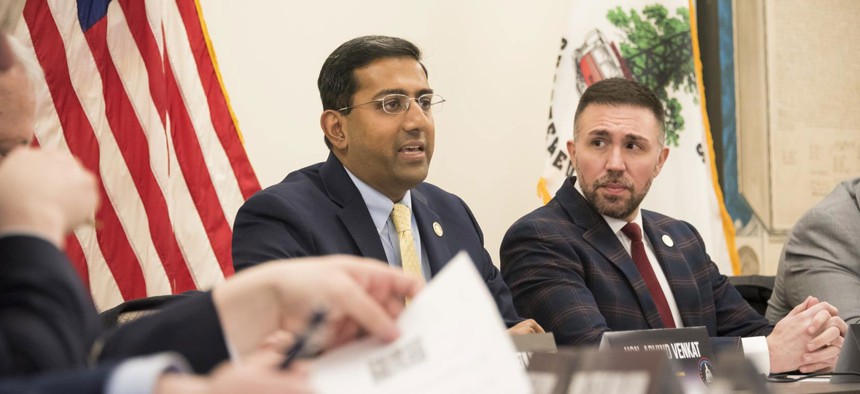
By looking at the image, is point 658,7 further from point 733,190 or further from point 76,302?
point 76,302

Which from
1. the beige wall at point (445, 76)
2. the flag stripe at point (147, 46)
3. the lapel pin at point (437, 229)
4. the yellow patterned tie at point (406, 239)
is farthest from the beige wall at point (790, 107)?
the flag stripe at point (147, 46)

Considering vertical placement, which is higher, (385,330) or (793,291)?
(385,330)

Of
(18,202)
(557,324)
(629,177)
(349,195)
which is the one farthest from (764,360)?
(18,202)

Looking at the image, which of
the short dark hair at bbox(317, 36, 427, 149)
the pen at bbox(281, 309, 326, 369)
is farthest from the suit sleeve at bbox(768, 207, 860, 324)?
the pen at bbox(281, 309, 326, 369)

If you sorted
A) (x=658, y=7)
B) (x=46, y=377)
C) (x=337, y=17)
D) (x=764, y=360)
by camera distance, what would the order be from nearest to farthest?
(x=46, y=377)
(x=764, y=360)
(x=337, y=17)
(x=658, y=7)

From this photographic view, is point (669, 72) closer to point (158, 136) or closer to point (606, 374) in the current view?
point (158, 136)

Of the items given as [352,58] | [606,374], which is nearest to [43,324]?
[606,374]

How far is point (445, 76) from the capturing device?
→ 4.45m

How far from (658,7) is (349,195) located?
245 cm

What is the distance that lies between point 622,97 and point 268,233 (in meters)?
1.47

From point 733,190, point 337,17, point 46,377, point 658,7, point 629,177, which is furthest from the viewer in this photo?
point 733,190

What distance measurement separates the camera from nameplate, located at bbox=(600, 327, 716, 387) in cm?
196

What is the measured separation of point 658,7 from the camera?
14.9ft

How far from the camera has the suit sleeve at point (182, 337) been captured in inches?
40.2
